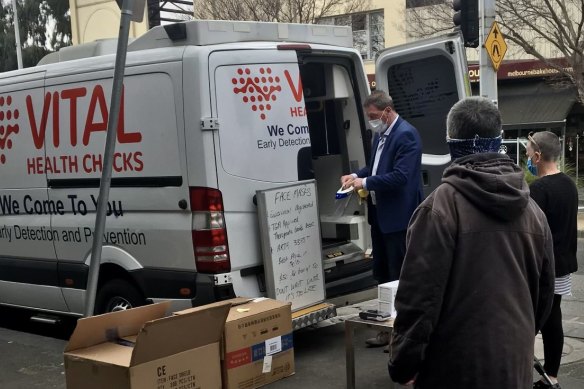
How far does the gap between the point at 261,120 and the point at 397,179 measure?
1.14 meters

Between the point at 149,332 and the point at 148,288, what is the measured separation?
1.55 meters

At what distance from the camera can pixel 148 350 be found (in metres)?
3.75

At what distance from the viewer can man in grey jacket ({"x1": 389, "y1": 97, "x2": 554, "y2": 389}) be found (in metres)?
2.29

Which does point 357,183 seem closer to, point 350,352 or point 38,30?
point 350,352

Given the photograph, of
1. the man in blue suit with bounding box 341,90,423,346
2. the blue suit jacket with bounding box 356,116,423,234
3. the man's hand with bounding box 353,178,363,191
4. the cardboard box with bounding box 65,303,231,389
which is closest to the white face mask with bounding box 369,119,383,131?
the man in blue suit with bounding box 341,90,423,346

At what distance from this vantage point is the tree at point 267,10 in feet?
59.8

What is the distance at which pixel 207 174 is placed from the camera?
187 inches

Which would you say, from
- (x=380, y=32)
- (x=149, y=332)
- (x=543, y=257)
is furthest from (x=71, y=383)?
(x=380, y=32)

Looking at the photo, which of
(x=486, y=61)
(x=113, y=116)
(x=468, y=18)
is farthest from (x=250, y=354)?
(x=486, y=61)

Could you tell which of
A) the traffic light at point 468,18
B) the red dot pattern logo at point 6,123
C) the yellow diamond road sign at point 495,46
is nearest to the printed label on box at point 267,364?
the red dot pattern logo at point 6,123

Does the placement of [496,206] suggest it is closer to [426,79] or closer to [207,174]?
[207,174]

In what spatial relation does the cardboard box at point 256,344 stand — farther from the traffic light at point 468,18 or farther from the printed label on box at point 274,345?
the traffic light at point 468,18

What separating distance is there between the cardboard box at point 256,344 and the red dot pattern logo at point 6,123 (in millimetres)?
2881

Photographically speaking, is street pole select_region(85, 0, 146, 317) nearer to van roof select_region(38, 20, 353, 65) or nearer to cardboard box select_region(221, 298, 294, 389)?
van roof select_region(38, 20, 353, 65)
